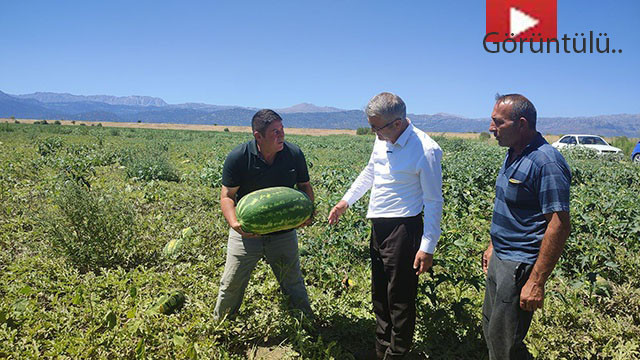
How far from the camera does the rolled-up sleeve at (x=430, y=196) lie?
248 centimetres

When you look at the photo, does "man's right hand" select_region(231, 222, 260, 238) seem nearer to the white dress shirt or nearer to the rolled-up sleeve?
the white dress shirt

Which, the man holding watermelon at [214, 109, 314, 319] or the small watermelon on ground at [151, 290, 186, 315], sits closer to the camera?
the man holding watermelon at [214, 109, 314, 319]

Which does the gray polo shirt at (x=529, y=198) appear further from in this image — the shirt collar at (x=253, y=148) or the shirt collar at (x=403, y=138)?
the shirt collar at (x=253, y=148)

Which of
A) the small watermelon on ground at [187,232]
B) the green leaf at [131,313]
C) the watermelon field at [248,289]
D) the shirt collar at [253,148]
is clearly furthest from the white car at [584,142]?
the green leaf at [131,313]

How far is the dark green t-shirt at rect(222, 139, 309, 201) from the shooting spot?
2965mm

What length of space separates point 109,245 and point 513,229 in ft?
14.6

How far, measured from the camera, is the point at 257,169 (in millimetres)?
3037

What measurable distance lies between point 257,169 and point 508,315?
7.06 ft

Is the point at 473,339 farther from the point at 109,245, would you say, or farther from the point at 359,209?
the point at 109,245

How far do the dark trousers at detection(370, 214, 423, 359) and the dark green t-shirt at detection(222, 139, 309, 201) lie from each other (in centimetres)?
91

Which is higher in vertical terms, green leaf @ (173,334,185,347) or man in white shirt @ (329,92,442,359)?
man in white shirt @ (329,92,442,359)

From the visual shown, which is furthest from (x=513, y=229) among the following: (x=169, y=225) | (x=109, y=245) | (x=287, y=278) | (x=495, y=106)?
(x=169, y=225)

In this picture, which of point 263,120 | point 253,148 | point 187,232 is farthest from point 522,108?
point 187,232

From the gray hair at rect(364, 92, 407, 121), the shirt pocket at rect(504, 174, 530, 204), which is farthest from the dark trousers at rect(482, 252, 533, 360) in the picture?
the gray hair at rect(364, 92, 407, 121)
